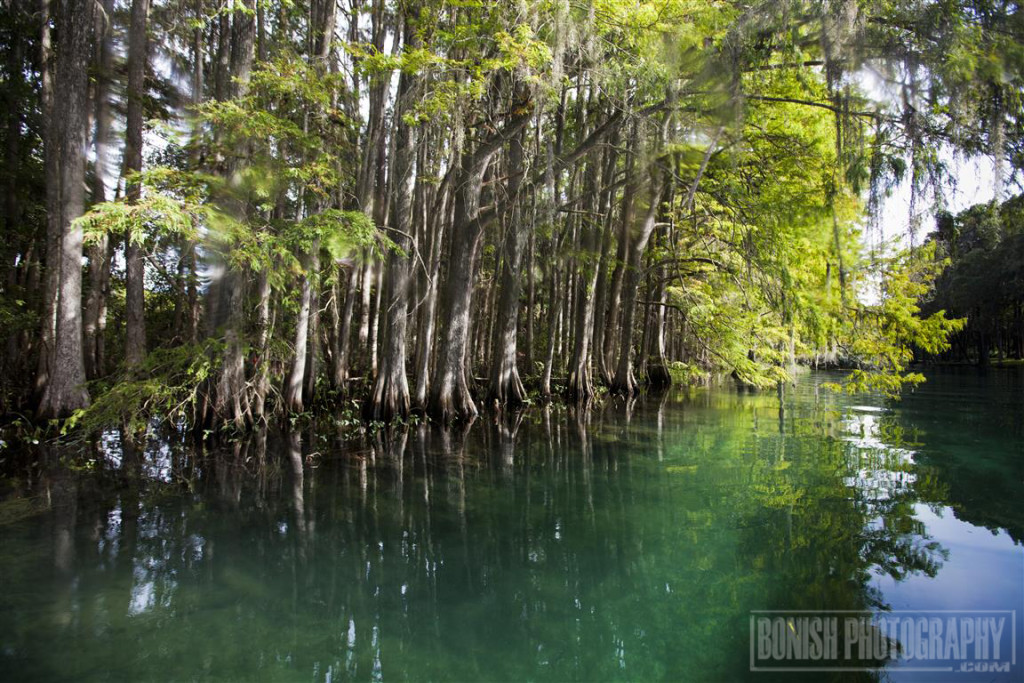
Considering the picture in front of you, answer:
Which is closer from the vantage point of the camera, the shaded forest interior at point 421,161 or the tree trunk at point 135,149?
the shaded forest interior at point 421,161

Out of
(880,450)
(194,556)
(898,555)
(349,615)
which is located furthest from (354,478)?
(880,450)

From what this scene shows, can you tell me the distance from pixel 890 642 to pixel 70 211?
1063cm

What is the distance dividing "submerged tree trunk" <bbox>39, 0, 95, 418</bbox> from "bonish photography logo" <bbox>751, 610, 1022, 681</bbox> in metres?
9.58

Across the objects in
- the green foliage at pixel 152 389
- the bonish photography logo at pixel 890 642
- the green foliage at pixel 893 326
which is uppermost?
the green foliage at pixel 893 326

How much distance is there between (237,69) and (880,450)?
11392mm

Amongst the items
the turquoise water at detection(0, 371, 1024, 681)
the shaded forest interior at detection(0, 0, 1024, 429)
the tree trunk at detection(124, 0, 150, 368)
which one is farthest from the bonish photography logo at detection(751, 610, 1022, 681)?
the tree trunk at detection(124, 0, 150, 368)

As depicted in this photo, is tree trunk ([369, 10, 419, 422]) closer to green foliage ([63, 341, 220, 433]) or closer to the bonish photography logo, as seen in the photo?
green foliage ([63, 341, 220, 433])

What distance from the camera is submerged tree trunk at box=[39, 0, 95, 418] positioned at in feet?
26.4

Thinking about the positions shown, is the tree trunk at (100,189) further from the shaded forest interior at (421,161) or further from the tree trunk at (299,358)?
the tree trunk at (299,358)

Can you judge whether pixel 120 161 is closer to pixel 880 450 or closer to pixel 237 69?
pixel 237 69

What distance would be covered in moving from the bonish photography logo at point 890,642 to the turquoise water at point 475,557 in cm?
6

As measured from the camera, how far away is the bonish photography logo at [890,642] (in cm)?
280

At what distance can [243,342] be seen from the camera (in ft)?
27.7

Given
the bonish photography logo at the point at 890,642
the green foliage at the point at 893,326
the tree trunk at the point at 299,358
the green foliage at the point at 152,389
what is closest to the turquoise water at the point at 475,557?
the bonish photography logo at the point at 890,642
